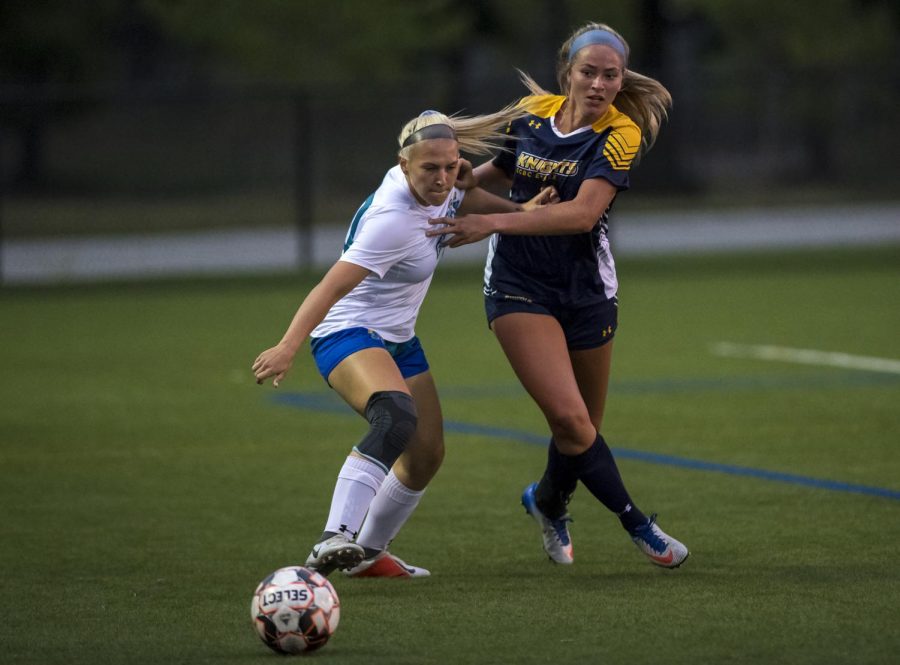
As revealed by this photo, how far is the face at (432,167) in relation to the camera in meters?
6.01

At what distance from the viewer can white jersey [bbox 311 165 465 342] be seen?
602 centimetres

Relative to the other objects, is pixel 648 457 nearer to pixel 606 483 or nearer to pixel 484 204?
pixel 606 483

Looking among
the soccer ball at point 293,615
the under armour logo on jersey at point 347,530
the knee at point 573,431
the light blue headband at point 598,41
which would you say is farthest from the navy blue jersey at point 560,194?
the soccer ball at point 293,615

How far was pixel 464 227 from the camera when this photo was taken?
237 inches

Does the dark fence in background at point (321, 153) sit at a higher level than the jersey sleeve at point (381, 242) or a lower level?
lower

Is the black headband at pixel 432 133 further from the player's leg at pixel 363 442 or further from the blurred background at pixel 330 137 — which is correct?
the blurred background at pixel 330 137

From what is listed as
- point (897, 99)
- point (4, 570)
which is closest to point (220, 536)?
point (4, 570)

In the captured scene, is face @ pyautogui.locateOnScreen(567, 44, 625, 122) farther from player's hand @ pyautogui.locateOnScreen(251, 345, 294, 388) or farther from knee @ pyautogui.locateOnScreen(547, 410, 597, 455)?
player's hand @ pyautogui.locateOnScreen(251, 345, 294, 388)

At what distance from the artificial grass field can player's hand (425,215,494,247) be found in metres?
1.38

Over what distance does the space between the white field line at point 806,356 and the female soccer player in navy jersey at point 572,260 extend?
6468 millimetres

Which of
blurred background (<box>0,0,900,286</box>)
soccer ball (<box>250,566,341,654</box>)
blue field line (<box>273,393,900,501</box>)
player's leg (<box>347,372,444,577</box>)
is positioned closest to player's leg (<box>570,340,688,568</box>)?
player's leg (<box>347,372,444,577</box>)

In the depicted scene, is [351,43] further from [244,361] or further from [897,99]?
[244,361]

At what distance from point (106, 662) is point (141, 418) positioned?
19.0ft

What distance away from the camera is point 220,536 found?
7.28m
